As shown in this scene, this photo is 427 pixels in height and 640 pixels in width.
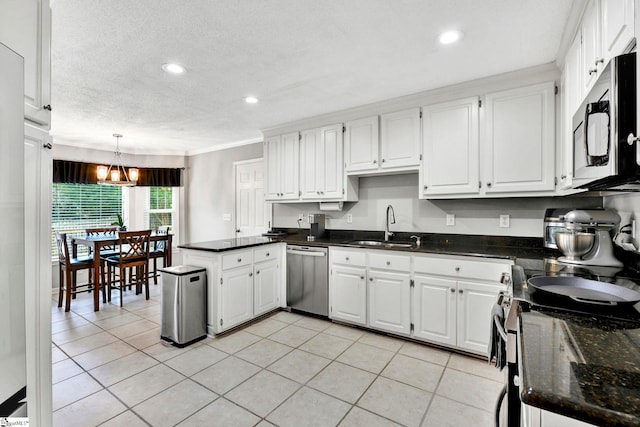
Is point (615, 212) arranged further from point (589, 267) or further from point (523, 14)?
point (523, 14)

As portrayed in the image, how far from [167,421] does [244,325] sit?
1510 mm

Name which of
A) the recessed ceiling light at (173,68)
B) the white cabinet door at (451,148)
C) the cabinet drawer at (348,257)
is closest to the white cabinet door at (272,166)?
the cabinet drawer at (348,257)

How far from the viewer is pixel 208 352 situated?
2.76 metres

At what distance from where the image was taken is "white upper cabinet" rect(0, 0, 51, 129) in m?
1.03

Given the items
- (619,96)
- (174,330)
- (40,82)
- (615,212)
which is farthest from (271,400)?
(615,212)

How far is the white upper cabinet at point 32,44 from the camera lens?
1.03m

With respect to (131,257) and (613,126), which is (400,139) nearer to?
(613,126)

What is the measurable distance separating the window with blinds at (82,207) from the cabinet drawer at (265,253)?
11.8 ft

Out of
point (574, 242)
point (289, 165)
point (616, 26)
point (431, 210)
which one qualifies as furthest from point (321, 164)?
point (616, 26)

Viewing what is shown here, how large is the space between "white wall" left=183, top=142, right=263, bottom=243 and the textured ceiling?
1835 mm

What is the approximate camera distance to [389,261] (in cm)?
302

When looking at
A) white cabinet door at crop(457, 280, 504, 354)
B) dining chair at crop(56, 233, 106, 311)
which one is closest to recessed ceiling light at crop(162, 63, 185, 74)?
dining chair at crop(56, 233, 106, 311)

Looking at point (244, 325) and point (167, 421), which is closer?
point (167, 421)

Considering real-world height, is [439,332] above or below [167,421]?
above
